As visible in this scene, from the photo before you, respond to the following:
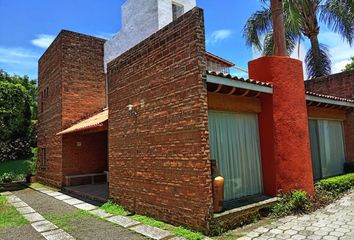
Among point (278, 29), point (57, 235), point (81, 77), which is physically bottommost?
point (57, 235)

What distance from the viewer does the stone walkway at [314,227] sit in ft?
19.0

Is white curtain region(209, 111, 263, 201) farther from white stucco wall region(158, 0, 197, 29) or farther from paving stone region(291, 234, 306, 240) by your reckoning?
white stucco wall region(158, 0, 197, 29)

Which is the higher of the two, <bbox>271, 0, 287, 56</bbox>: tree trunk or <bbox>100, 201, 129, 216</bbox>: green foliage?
<bbox>271, 0, 287, 56</bbox>: tree trunk

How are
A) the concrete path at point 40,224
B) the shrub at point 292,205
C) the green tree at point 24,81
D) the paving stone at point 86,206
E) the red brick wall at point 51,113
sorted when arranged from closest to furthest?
the concrete path at point 40,224, the shrub at point 292,205, the paving stone at point 86,206, the red brick wall at point 51,113, the green tree at point 24,81

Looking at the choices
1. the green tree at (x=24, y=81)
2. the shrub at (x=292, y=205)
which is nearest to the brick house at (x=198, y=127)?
the shrub at (x=292, y=205)

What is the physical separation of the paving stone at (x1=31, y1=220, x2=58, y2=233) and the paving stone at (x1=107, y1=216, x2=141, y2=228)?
1464 mm

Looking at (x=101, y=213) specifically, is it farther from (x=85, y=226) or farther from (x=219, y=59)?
(x=219, y=59)

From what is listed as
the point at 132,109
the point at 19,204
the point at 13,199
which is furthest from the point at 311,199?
the point at 13,199

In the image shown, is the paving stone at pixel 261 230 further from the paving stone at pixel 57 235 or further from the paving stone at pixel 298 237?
the paving stone at pixel 57 235

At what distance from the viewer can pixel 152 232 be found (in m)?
6.54

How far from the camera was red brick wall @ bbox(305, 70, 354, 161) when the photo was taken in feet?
40.1

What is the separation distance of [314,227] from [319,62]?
12.3 metres

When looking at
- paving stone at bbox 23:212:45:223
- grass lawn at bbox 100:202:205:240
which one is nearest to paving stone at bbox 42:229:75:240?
paving stone at bbox 23:212:45:223

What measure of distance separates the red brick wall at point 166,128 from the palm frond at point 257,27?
952 cm
